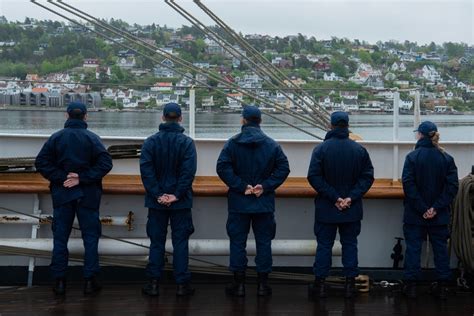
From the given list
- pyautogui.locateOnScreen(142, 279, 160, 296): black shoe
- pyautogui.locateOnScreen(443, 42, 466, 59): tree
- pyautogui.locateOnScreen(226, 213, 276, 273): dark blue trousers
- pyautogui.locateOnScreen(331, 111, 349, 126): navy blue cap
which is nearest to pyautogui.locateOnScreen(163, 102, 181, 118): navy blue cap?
pyautogui.locateOnScreen(226, 213, 276, 273): dark blue trousers

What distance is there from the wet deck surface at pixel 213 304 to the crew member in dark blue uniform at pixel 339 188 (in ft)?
1.10

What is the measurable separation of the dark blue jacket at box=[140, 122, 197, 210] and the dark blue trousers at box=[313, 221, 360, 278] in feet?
3.69

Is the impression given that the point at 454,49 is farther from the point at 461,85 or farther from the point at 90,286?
the point at 90,286

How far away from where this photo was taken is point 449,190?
6.75 metres

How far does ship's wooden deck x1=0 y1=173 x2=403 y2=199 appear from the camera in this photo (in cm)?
719

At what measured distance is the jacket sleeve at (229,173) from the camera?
21.5ft

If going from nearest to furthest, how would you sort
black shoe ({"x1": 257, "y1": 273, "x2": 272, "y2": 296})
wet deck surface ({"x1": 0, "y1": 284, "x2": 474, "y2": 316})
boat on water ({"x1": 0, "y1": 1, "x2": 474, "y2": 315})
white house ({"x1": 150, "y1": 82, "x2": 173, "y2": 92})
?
wet deck surface ({"x1": 0, "y1": 284, "x2": 474, "y2": 316})
black shoe ({"x1": 257, "y1": 273, "x2": 272, "y2": 296})
boat on water ({"x1": 0, "y1": 1, "x2": 474, "y2": 315})
white house ({"x1": 150, "y1": 82, "x2": 173, "y2": 92})

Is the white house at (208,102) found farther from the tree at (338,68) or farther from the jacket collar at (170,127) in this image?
the tree at (338,68)

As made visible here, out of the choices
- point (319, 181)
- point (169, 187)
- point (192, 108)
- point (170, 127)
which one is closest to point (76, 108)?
point (170, 127)

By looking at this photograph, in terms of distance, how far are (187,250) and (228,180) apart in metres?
0.68

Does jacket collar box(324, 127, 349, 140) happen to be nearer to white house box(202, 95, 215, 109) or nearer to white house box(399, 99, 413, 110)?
white house box(202, 95, 215, 109)

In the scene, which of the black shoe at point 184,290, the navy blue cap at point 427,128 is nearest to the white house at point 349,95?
the navy blue cap at point 427,128

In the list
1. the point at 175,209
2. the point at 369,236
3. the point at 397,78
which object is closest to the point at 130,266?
the point at 175,209

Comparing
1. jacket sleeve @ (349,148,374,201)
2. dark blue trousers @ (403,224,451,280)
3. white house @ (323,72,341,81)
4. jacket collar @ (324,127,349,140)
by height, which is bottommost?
dark blue trousers @ (403,224,451,280)
